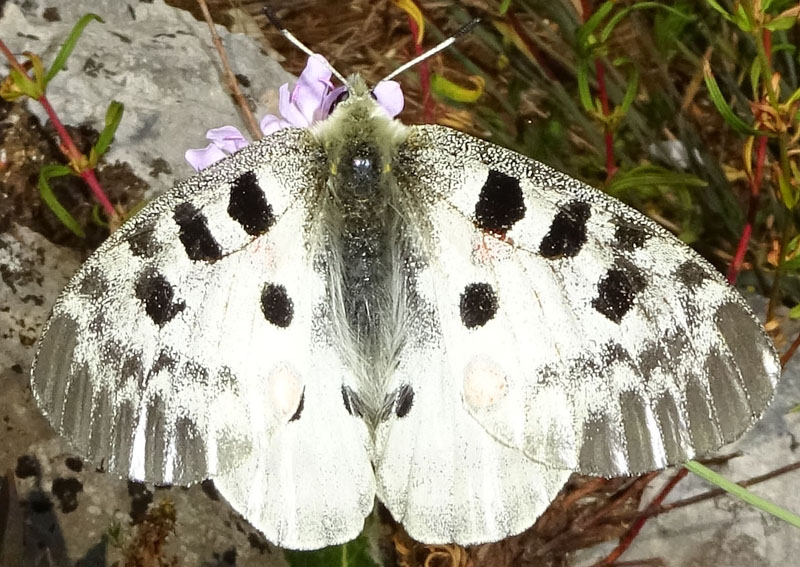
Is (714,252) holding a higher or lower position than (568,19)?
lower

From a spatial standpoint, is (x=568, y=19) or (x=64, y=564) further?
(x=568, y=19)

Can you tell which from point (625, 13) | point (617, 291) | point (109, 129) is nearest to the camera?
point (617, 291)

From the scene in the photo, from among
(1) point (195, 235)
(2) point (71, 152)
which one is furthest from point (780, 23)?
(2) point (71, 152)

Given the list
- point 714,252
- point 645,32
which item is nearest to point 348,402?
point 714,252

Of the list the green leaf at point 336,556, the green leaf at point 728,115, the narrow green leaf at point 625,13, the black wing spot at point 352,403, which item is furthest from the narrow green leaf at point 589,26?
the green leaf at point 336,556

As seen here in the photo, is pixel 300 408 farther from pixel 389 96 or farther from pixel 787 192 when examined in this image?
pixel 787 192

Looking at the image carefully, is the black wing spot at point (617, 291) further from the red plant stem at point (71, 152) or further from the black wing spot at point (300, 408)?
the red plant stem at point (71, 152)

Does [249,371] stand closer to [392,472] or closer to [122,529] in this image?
[392,472]
